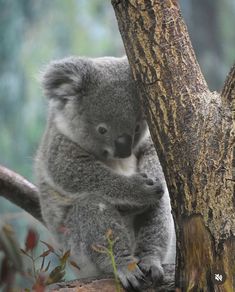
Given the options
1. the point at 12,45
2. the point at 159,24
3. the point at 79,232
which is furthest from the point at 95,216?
the point at 12,45

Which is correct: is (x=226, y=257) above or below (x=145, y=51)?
below

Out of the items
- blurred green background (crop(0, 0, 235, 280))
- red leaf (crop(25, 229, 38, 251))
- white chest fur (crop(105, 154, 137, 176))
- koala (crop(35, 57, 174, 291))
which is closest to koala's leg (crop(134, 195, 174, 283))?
koala (crop(35, 57, 174, 291))

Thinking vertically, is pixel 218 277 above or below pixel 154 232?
above

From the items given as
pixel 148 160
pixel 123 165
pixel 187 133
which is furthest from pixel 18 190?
pixel 187 133

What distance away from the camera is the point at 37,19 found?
8719 millimetres

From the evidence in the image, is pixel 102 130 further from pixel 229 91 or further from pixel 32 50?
pixel 32 50

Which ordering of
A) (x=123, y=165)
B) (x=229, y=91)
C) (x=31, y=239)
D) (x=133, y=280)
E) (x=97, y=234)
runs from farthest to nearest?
(x=123, y=165) < (x=97, y=234) < (x=133, y=280) < (x=229, y=91) < (x=31, y=239)

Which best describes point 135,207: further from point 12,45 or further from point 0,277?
point 12,45

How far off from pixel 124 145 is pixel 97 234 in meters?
0.48

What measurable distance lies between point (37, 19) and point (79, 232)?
245 inches

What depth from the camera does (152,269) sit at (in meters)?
2.69

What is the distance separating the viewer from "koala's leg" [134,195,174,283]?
3000 mm

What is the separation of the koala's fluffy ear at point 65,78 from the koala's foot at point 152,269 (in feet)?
3.20

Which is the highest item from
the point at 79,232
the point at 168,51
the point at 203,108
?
the point at 168,51
